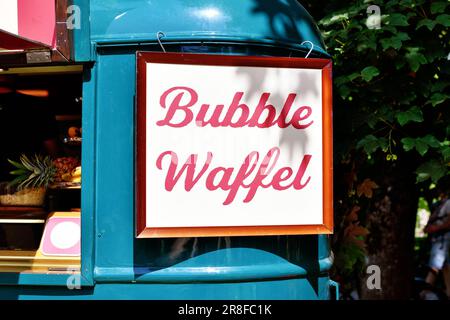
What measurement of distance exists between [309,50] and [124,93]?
1.31 m

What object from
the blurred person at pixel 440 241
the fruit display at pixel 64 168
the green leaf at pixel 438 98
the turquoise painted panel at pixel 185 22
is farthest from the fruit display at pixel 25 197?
the blurred person at pixel 440 241

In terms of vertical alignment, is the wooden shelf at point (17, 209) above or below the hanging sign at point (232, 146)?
below

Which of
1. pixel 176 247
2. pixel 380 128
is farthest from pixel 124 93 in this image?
pixel 380 128

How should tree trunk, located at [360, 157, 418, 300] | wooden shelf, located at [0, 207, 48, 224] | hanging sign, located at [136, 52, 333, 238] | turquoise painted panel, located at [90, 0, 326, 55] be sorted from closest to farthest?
1. hanging sign, located at [136, 52, 333, 238]
2. turquoise painted panel, located at [90, 0, 326, 55]
3. wooden shelf, located at [0, 207, 48, 224]
4. tree trunk, located at [360, 157, 418, 300]

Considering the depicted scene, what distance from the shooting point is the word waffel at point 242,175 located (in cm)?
445

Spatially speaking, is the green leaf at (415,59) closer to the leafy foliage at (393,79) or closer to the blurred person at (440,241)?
the leafy foliage at (393,79)

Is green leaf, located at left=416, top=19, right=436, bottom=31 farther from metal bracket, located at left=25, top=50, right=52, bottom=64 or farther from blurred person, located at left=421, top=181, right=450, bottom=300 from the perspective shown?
blurred person, located at left=421, top=181, right=450, bottom=300

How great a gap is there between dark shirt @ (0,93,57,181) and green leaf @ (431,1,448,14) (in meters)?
3.31

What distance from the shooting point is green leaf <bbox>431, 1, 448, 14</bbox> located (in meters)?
5.36

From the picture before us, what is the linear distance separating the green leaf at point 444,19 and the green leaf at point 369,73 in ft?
1.92

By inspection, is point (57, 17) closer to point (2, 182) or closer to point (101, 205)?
point (101, 205)

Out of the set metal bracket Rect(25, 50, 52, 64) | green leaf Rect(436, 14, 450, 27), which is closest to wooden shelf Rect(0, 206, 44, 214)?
metal bracket Rect(25, 50, 52, 64)

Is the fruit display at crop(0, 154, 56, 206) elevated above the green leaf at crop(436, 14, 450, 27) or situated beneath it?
situated beneath

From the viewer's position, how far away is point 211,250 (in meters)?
4.52
